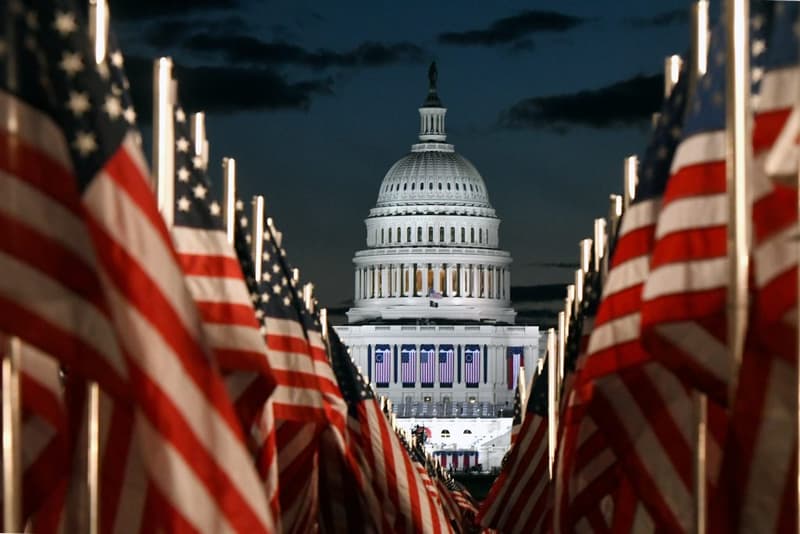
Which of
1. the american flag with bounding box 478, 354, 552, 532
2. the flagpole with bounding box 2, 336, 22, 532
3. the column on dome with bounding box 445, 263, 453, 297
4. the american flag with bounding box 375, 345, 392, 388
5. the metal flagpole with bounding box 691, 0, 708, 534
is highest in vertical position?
the column on dome with bounding box 445, 263, 453, 297

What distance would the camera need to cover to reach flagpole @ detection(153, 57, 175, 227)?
15.8m

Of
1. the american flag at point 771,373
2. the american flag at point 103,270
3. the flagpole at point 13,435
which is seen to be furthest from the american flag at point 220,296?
the flagpole at point 13,435

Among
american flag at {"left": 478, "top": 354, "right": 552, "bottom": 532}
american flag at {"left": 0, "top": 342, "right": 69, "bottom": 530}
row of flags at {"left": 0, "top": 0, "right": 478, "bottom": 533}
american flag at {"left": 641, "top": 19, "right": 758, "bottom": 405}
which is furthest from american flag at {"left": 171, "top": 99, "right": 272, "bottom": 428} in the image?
american flag at {"left": 478, "top": 354, "right": 552, "bottom": 532}

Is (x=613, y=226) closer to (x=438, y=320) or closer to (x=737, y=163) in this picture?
(x=737, y=163)

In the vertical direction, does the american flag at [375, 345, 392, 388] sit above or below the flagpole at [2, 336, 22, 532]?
above

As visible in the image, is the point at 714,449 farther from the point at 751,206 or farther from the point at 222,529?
the point at 222,529

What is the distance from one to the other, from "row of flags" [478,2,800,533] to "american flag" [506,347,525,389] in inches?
6642

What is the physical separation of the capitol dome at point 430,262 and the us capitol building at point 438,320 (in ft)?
0.27

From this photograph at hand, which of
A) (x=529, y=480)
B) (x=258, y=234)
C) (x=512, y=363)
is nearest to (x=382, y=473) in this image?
(x=529, y=480)

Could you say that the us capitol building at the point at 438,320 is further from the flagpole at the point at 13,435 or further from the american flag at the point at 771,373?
the flagpole at the point at 13,435

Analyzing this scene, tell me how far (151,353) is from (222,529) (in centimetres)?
107

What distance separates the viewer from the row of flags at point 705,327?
40.9 feet

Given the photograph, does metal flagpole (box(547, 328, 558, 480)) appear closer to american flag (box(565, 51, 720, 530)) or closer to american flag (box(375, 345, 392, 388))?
american flag (box(565, 51, 720, 530))

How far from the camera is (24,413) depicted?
13023mm
